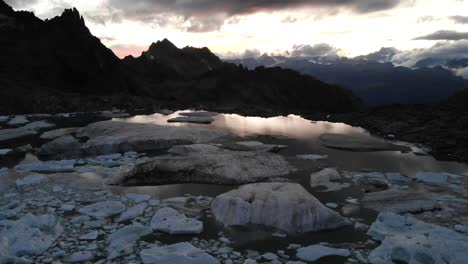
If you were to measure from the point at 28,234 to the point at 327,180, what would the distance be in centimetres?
786

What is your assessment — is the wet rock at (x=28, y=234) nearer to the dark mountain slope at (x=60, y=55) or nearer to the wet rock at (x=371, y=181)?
the wet rock at (x=371, y=181)

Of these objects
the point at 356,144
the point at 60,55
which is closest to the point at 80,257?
the point at 356,144

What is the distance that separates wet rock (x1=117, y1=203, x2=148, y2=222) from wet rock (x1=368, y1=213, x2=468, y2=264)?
201 inches

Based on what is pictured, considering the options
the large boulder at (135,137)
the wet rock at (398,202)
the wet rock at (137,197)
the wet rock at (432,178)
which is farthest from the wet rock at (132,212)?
the wet rock at (432,178)

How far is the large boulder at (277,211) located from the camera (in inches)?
310

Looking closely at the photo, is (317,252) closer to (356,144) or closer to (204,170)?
(204,170)

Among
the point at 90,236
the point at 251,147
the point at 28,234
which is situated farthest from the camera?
the point at 251,147

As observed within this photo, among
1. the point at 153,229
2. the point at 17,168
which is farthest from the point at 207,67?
the point at 153,229

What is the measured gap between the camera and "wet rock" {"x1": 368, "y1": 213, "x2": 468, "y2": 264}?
21.1ft

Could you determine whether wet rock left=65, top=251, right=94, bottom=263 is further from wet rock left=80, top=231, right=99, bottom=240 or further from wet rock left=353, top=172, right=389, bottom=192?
wet rock left=353, top=172, right=389, bottom=192

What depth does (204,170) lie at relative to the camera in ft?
36.8

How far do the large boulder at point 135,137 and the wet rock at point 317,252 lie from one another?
974 cm

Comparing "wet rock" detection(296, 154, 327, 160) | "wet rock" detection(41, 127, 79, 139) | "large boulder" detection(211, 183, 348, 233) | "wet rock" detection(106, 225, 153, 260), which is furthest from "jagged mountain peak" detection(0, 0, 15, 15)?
"large boulder" detection(211, 183, 348, 233)

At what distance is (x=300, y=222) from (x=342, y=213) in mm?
1466
